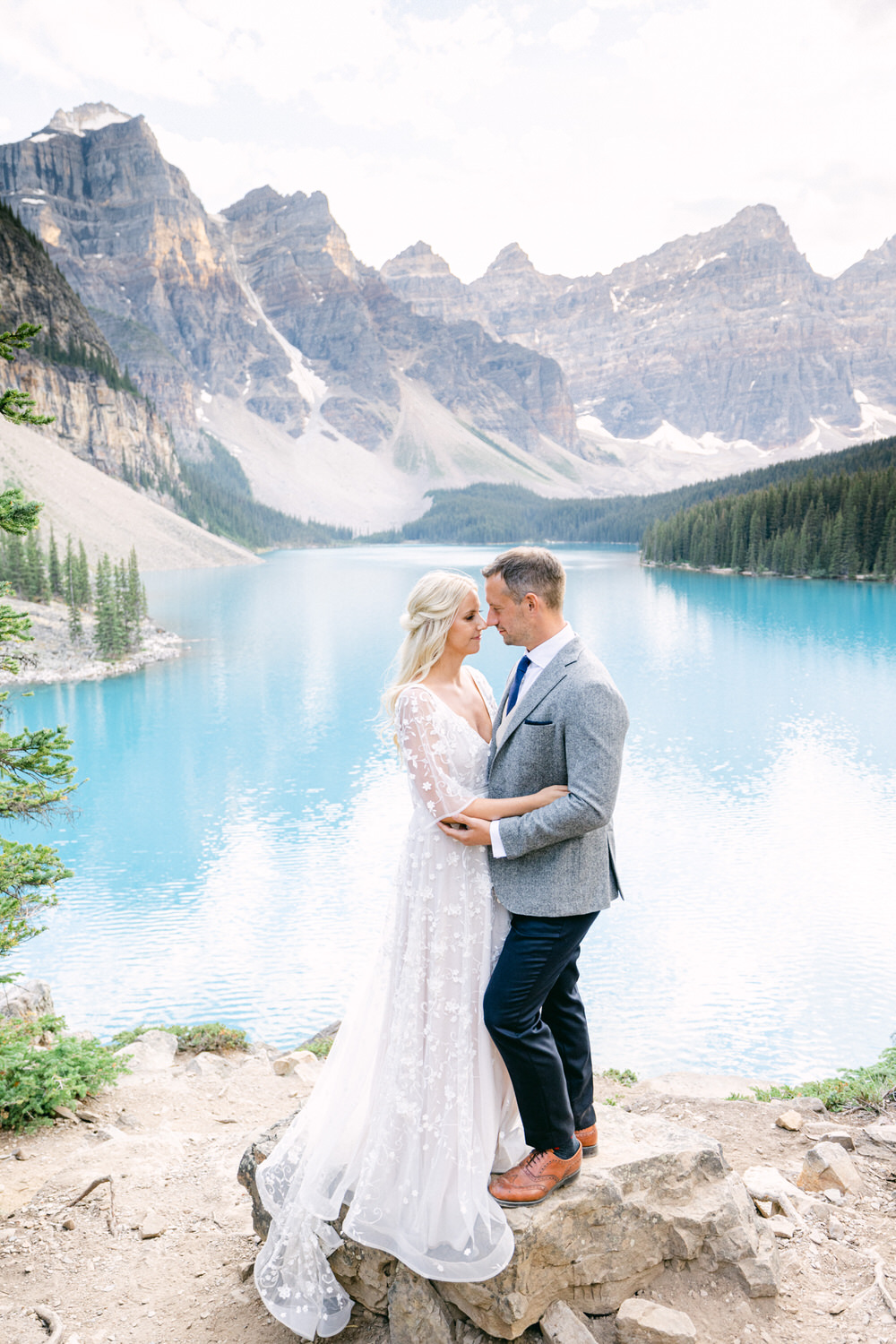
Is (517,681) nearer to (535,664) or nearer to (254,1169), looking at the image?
(535,664)

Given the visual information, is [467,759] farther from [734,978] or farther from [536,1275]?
[734,978]

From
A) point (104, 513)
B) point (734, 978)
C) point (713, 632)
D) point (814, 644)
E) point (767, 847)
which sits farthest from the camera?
point (104, 513)

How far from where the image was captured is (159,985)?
1323 cm

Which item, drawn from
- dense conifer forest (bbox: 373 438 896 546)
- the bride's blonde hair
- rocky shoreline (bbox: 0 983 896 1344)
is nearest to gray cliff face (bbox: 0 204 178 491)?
dense conifer forest (bbox: 373 438 896 546)

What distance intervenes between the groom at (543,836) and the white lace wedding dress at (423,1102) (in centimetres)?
14

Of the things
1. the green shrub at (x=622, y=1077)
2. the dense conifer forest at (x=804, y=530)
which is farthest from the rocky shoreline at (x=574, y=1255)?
the dense conifer forest at (x=804, y=530)

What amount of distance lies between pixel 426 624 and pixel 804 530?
274 feet

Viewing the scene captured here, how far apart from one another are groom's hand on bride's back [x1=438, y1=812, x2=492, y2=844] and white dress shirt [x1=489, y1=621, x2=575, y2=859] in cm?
4

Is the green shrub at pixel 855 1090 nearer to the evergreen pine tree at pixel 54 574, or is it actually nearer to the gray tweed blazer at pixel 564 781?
the gray tweed blazer at pixel 564 781

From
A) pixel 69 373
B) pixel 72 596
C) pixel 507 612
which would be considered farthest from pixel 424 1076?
pixel 69 373

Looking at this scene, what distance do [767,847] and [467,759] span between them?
16724 mm

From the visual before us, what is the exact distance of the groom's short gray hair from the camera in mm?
3473

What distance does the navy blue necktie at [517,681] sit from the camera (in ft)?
11.8

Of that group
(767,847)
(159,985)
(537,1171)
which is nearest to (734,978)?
(767,847)
